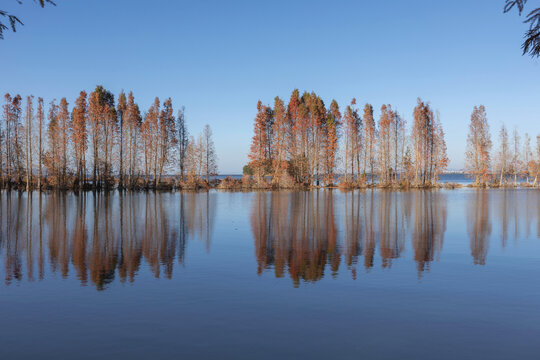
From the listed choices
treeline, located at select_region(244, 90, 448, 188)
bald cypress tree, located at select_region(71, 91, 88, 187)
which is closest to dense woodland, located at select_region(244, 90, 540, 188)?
treeline, located at select_region(244, 90, 448, 188)

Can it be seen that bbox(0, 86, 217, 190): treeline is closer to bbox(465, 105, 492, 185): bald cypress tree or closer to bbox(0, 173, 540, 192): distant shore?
bbox(0, 173, 540, 192): distant shore

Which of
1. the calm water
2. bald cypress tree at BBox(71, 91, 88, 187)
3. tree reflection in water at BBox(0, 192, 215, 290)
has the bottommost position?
the calm water

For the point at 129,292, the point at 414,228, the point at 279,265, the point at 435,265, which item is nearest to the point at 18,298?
the point at 129,292

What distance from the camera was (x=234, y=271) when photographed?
29.2 ft

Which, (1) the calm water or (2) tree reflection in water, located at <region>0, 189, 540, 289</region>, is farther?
(2) tree reflection in water, located at <region>0, 189, 540, 289</region>

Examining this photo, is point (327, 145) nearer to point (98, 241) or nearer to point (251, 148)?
point (251, 148)

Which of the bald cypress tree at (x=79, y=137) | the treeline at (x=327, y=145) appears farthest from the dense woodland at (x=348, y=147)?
the bald cypress tree at (x=79, y=137)

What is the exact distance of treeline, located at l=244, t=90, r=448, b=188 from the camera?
5309cm

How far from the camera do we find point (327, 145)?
181 ft

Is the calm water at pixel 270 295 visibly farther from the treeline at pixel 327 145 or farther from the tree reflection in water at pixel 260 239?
the treeline at pixel 327 145

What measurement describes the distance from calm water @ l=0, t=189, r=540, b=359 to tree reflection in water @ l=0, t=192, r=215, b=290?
0.20 feet

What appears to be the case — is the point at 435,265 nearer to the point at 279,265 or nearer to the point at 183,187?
the point at 279,265

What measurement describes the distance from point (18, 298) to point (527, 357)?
7493 mm

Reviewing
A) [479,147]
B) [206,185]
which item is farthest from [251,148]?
[479,147]
